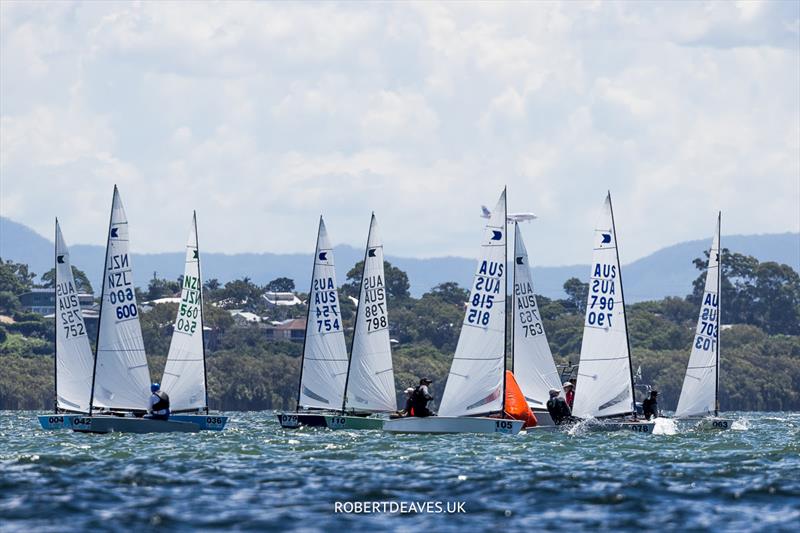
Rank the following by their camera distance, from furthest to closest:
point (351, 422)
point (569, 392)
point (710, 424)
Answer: point (569, 392) < point (710, 424) < point (351, 422)

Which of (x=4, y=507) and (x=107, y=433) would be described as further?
(x=107, y=433)

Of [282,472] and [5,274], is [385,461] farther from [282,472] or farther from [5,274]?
[5,274]

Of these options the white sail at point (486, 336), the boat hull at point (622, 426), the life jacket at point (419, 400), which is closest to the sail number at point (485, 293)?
the white sail at point (486, 336)

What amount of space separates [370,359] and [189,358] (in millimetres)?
5805

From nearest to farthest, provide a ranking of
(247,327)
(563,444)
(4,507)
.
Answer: (4,507) < (563,444) < (247,327)

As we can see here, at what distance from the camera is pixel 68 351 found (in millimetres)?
53562

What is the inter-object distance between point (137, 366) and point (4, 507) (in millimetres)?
23769

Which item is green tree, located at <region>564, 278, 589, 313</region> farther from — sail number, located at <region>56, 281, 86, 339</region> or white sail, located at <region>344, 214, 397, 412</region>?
sail number, located at <region>56, 281, 86, 339</region>

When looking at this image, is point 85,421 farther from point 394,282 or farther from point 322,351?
point 394,282

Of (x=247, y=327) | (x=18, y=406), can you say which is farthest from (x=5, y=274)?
(x=18, y=406)

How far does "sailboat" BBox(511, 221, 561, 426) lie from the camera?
5659 centimetres

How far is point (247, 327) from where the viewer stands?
149 metres

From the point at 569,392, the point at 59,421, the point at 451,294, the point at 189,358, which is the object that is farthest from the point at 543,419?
the point at 451,294

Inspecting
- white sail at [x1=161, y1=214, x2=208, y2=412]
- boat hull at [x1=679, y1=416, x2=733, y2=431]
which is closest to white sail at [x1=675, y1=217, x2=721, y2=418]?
boat hull at [x1=679, y1=416, x2=733, y2=431]
